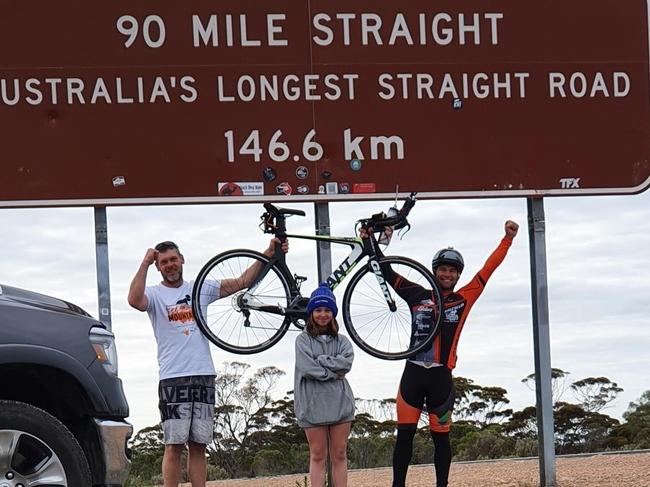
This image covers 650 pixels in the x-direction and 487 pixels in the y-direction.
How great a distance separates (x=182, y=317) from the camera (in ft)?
31.7

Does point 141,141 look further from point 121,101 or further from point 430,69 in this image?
point 430,69

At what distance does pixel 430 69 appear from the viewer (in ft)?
37.1

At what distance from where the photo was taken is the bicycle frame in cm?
1002

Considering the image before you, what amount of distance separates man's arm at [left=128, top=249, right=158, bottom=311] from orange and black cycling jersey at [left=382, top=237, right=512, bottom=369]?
77.7 inches

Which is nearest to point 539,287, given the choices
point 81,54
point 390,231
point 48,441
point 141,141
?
point 390,231

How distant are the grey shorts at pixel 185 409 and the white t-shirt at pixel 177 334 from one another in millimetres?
68

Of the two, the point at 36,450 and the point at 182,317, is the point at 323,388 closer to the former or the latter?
the point at 182,317

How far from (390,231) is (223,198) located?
60.7 inches

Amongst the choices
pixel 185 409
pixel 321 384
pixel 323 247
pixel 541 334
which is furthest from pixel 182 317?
pixel 541 334

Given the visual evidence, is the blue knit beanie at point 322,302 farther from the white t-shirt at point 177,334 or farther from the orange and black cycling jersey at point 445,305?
the orange and black cycling jersey at point 445,305

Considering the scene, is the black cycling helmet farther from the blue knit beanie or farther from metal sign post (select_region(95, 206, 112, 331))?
metal sign post (select_region(95, 206, 112, 331))

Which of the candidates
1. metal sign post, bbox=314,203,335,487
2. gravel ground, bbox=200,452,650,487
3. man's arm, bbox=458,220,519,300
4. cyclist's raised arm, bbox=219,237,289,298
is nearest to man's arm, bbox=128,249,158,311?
cyclist's raised arm, bbox=219,237,289,298

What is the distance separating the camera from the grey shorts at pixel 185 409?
30.3 feet

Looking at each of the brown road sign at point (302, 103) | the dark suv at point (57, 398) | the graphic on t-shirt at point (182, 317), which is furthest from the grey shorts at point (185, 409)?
the dark suv at point (57, 398)
